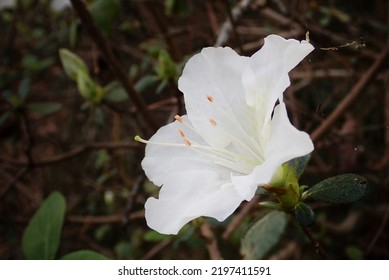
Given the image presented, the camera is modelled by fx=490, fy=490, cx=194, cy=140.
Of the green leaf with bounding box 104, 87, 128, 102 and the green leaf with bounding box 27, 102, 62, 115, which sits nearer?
the green leaf with bounding box 104, 87, 128, 102

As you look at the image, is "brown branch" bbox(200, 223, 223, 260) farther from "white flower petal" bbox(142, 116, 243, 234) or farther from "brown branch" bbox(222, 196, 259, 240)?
"white flower petal" bbox(142, 116, 243, 234)

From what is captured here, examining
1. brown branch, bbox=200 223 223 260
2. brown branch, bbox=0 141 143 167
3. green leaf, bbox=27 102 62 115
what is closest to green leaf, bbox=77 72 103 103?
brown branch, bbox=0 141 143 167

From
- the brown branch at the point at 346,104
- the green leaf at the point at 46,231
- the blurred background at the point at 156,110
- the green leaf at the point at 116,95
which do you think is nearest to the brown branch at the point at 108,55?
the blurred background at the point at 156,110

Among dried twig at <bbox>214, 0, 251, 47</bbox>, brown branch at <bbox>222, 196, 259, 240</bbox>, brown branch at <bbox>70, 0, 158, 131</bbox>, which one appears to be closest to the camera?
brown branch at <bbox>70, 0, 158, 131</bbox>

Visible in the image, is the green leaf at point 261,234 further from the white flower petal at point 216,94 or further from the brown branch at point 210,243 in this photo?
the white flower petal at point 216,94

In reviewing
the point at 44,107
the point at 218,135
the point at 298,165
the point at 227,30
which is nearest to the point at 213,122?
the point at 218,135

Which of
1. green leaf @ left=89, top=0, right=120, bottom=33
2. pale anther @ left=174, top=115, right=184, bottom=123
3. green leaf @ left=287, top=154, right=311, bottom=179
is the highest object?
pale anther @ left=174, top=115, right=184, bottom=123
